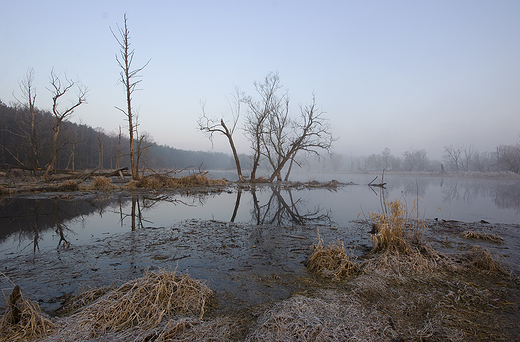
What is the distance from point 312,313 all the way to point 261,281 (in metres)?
1.04

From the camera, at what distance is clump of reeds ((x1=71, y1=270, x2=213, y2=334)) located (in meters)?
2.28

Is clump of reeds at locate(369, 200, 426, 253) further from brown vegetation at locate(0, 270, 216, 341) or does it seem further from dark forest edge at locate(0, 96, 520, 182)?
dark forest edge at locate(0, 96, 520, 182)

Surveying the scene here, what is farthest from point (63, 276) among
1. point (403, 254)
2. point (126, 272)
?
point (403, 254)

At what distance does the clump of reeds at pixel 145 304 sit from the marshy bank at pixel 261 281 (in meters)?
0.01

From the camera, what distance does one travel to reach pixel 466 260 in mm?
4082

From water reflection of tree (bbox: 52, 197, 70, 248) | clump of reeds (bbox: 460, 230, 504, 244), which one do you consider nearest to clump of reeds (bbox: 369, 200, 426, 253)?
clump of reeds (bbox: 460, 230, 504, 244)

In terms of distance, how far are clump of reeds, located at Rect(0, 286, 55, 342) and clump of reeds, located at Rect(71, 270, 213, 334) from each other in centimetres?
23

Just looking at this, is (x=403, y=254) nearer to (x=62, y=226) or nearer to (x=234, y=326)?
(x=234, y=326)

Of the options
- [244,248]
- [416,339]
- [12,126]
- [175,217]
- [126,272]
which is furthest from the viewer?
[12,126]

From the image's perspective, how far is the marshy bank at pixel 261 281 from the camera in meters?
2.27

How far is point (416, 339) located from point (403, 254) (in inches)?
85.9

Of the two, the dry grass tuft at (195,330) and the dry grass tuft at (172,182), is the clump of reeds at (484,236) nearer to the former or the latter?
the dry grass tuft at (195,330)

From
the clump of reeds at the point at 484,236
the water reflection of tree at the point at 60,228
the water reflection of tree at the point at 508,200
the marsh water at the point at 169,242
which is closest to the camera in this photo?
the marsh water at the point at 169,242

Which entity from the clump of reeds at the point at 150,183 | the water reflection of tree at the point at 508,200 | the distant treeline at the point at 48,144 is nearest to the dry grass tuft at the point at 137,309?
the distant treeline at the point at 48,144
